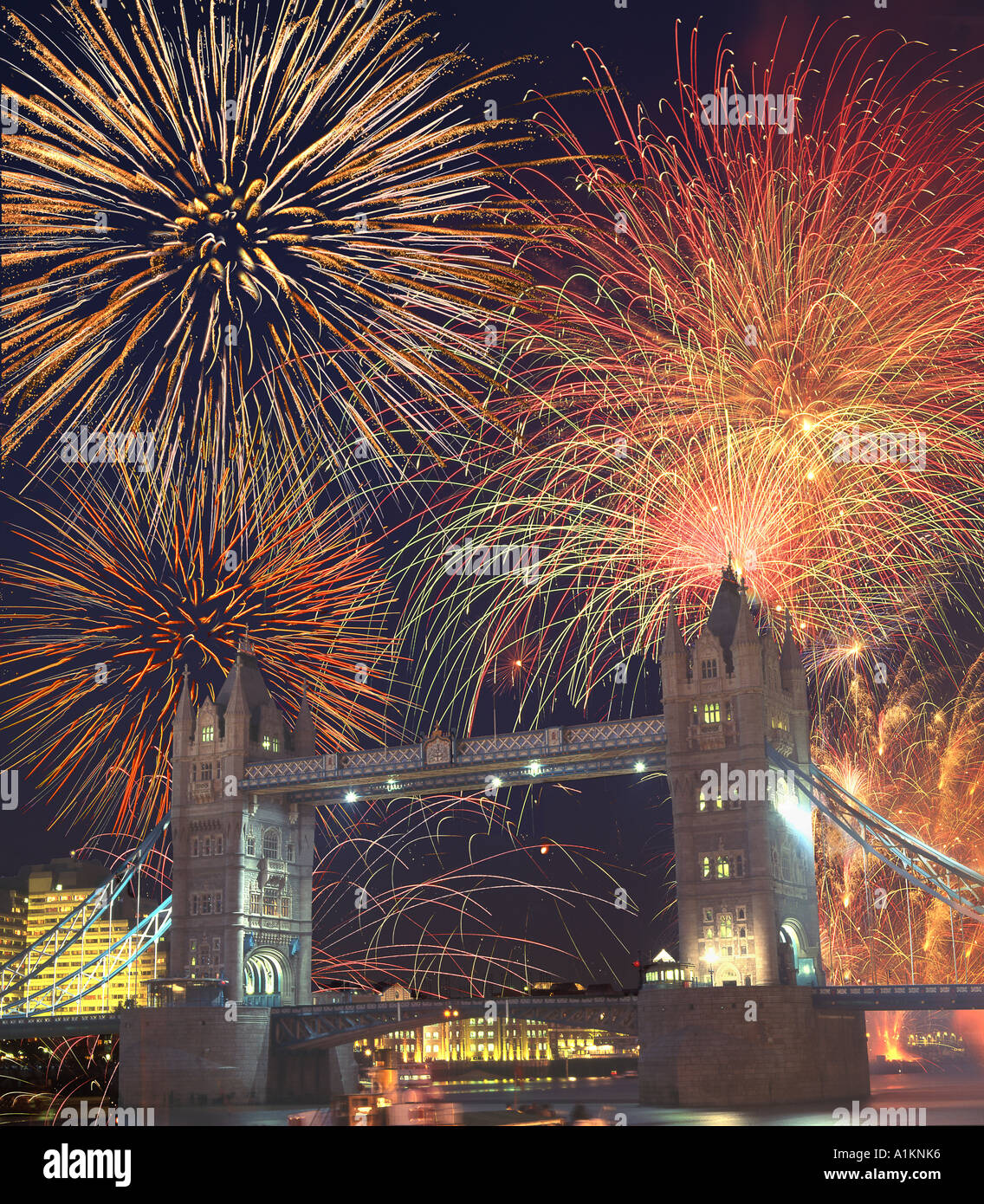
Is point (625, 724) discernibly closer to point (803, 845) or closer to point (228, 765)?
point (803, 845)

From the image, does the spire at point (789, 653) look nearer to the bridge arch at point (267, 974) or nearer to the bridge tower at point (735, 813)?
the bridge tower at point (735, 813)

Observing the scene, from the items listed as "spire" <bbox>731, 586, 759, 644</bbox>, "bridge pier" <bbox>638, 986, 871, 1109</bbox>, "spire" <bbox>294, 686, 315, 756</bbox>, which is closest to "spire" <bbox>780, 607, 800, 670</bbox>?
"spire" <bbox>731, 586, 759, 644</bbox>

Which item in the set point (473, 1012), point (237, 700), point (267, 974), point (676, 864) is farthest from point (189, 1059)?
point (676, 864)

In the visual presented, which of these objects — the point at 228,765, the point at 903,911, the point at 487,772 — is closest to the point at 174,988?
the point at 228,765

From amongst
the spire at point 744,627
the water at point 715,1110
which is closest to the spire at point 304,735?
the water at point 715,1110

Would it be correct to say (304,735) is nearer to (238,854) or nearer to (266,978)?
(238,854)
